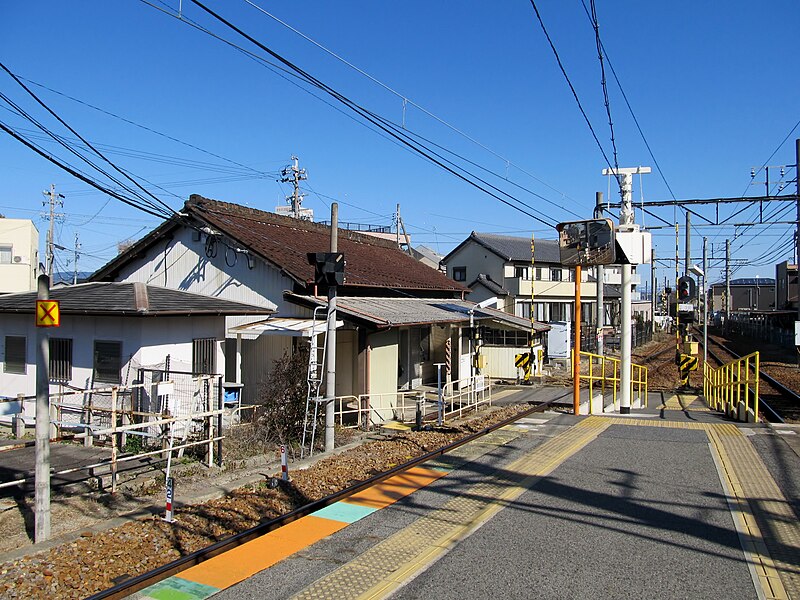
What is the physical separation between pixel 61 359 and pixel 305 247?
283 inches

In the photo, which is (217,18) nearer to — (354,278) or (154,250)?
(354,278)

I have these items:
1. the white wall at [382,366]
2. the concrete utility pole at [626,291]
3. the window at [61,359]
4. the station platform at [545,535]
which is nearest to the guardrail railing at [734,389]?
the concrete utility pole at [626,291]

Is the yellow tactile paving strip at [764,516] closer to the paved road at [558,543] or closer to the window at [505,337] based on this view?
the paved road at [558,543]

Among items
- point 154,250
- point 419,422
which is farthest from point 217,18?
point 154,250

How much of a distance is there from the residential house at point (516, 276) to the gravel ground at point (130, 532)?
3564cm

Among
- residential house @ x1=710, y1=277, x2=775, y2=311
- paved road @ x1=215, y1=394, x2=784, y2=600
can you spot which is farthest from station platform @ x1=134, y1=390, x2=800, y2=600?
residential house @ x1=710, y1=277, x2=775, y2=311

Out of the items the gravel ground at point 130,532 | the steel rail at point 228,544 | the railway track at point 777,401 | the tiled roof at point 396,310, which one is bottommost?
the railway track at point 777,401

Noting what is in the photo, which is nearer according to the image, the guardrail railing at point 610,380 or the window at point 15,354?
the window at point 15,354

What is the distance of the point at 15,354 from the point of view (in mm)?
13773

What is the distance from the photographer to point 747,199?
1972 cm

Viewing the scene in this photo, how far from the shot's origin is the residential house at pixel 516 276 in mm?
44750

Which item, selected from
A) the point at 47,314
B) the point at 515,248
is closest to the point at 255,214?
the point at 47,314

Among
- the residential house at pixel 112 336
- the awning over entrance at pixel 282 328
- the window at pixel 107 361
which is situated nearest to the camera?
the residential house at pixel 112 336

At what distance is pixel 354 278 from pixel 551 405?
626 centimetres
